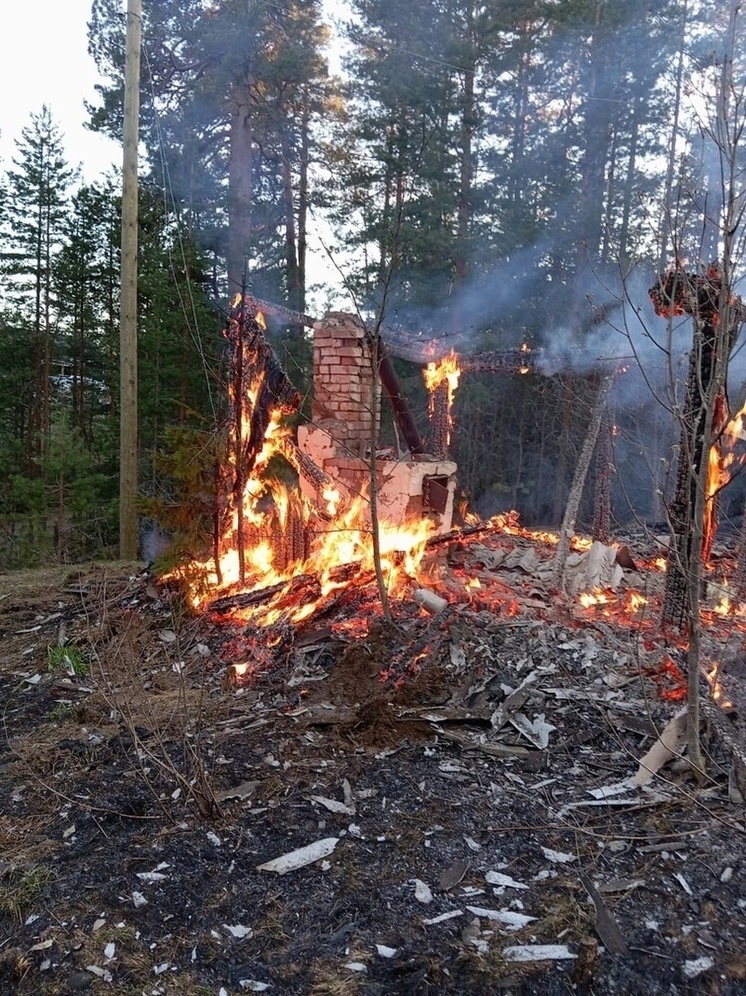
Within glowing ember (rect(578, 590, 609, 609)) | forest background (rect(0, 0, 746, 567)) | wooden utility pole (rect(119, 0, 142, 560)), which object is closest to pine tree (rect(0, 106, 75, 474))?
forest background (rect(0, 0, 746, 567))

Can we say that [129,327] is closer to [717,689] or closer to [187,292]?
[187,292]

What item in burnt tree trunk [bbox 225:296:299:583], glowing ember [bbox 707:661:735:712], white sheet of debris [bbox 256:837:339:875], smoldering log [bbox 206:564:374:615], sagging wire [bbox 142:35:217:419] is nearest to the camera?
white sheet of debris [bbox 256:837:339:875]

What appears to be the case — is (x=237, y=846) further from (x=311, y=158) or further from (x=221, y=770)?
(x=311, y=158)

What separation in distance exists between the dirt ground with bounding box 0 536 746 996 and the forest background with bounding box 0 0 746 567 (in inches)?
333

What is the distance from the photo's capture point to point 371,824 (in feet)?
12.8

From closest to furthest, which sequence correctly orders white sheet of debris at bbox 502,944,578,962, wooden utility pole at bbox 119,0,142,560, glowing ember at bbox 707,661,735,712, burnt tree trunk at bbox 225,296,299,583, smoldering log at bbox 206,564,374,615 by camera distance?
1. white sheet of debris at bbox 502,944,578,962
2. glowing ember at bbox 707,661,735,712
3. smoldering log at bbox 206,564,374,615
4. burnt tree trunk at bbox 225,296,299,583
5. wooden utility pole at bbox 119,0,142,560

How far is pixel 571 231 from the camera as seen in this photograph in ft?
55.5

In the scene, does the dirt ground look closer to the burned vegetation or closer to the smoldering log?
the burned vegetation

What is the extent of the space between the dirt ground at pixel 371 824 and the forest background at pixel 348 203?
8468 millimetres

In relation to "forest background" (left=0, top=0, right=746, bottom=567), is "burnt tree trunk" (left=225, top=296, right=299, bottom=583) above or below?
below

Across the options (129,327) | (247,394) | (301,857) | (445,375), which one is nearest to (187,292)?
(129,327)

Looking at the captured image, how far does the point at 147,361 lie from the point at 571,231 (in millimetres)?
10921

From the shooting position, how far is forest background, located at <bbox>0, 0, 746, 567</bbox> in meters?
14.3

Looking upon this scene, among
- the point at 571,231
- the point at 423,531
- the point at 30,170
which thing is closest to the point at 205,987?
the point at 423,531
